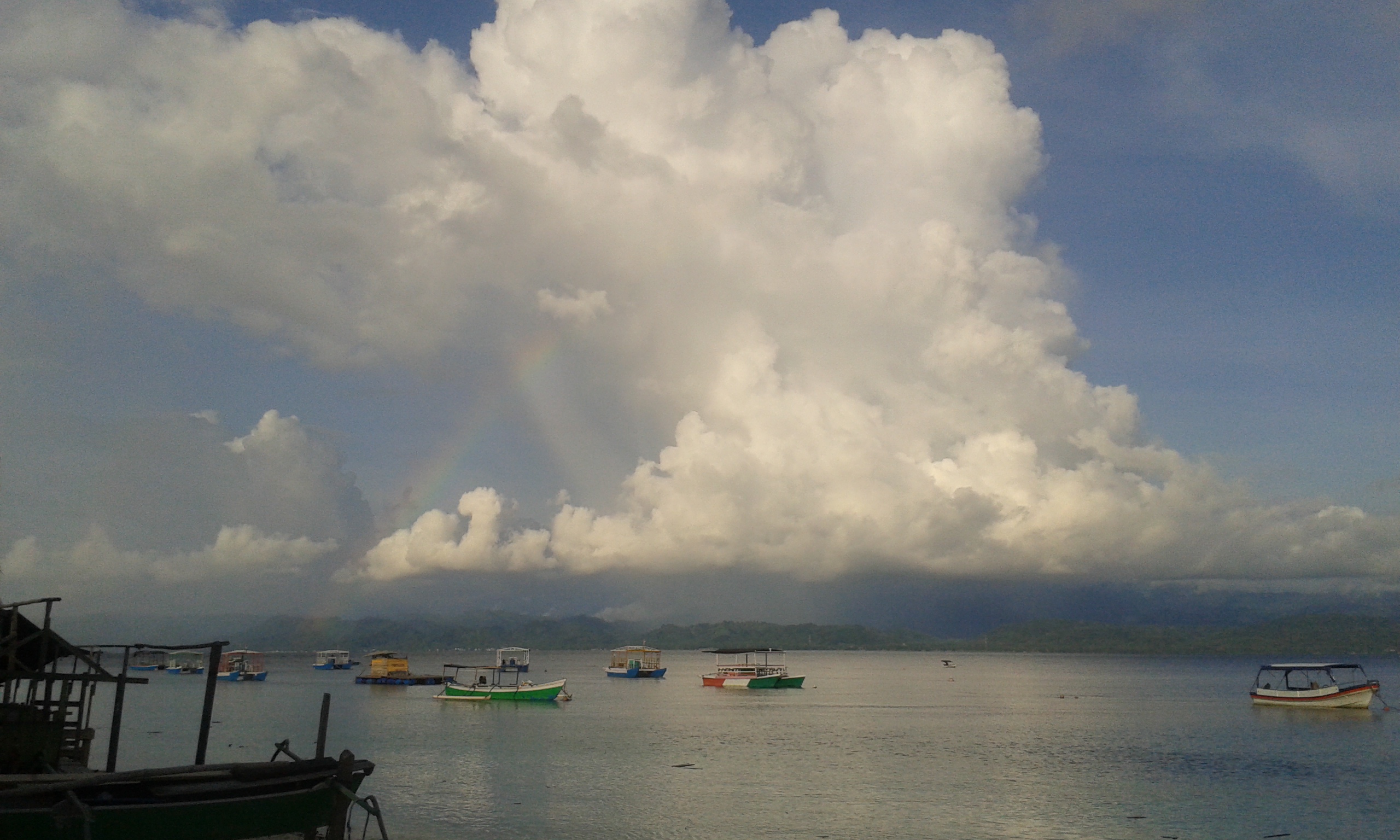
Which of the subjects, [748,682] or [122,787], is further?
[748,682]

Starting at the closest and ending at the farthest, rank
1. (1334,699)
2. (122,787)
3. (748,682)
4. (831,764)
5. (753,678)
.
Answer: (122,787), (831,764), (1334,699), (753,678), (748,682)

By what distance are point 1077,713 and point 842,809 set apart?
7493 cm

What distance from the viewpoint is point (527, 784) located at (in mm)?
48656

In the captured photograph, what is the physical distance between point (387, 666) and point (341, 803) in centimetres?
13321

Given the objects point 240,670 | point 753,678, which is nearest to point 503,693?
point 753,678

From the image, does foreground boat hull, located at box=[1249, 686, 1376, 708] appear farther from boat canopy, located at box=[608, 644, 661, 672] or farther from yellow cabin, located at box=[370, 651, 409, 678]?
yellow cabin, located at box=[370, 651, 409, 678]

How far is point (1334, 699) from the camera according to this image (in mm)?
98750

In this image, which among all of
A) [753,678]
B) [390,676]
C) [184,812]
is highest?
[184,812]

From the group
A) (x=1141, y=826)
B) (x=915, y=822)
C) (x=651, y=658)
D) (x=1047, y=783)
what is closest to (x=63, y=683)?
(x=915, y=822)

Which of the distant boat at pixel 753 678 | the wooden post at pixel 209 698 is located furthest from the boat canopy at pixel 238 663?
the wooden post at pixel 209 698

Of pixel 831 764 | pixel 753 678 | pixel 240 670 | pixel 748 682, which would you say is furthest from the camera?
pixel 240 670

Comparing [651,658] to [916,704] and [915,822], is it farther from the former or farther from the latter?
[915,822]

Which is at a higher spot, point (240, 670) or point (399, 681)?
point (399, 681)

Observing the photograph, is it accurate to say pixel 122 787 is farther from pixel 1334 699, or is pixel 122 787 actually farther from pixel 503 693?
pixel 1334 699
